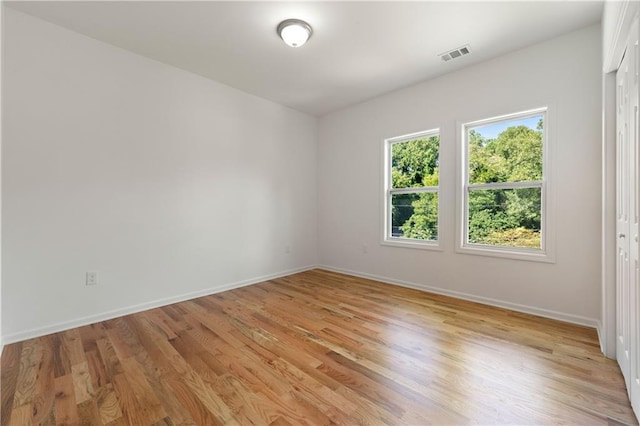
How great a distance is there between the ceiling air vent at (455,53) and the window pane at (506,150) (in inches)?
32.4

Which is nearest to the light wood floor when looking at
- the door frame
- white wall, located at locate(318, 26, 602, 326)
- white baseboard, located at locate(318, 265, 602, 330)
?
white baseboard, located at locate(318, 265, 602, 330)

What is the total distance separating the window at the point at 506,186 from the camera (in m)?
2.86

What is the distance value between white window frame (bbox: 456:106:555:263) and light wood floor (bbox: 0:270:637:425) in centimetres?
64

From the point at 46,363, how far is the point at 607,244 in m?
4.17

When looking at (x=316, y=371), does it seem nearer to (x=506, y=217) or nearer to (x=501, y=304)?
(x=501, y=304)

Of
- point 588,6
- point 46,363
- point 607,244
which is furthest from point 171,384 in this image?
point 588,6

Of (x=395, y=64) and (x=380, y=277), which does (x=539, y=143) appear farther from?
(x=380, y=277)

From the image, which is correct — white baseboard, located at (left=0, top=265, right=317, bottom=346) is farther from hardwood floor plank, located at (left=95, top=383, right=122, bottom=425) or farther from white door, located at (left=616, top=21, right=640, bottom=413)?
white door, located at (left=616, top=21, right=640, bottom=413)

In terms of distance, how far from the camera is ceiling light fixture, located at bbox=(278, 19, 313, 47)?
2.42 m

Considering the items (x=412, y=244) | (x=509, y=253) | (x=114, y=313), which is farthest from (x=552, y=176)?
(x=114, y=313)

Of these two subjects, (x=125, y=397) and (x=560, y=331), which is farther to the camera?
(x=560, y=331)

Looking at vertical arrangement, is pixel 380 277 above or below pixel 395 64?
below

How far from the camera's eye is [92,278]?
2666 mm

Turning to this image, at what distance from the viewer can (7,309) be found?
2240mm
